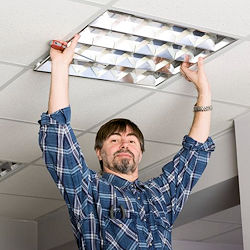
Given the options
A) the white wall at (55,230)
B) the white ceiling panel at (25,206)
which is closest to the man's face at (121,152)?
the white ceiling panel at (25,206)

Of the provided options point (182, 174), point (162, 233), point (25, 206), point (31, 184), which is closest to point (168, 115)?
point (182, 174)

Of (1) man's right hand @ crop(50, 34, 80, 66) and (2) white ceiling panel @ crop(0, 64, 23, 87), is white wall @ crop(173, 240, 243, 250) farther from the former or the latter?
(1) man's right hand @ crop(50, 34, 80, 66)

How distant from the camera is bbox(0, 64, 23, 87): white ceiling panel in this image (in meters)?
3.27

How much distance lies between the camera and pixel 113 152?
2.98m

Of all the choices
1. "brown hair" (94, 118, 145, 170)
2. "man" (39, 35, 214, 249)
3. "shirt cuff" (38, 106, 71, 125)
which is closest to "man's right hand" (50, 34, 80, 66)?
"man" (39, 35, 214, 249)

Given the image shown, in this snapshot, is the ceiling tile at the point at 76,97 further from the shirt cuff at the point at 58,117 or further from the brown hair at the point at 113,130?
the shirt cuff at the point at 58,117

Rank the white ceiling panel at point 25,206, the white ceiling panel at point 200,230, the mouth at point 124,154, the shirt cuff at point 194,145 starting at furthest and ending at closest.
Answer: the white ceiling panel at point 200,230 → the white ceiling panel at point 25,206 → the shirt cuff at point 194,145 → the mouth at point 124,154

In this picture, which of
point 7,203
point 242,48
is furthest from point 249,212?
point 7,203

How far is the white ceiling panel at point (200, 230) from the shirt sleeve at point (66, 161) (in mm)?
3224

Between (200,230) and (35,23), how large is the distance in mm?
3634

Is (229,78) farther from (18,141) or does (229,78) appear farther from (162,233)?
(18,141)

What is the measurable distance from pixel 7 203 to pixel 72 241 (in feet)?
1.86

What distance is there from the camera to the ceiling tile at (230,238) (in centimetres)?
618

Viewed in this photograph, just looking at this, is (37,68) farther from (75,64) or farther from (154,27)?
(154,27)
